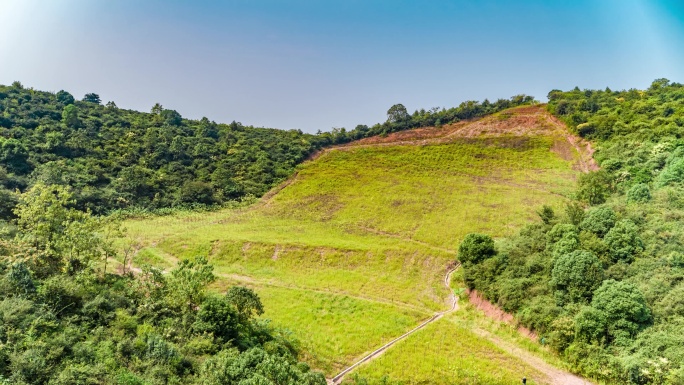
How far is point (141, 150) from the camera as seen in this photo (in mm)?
64688

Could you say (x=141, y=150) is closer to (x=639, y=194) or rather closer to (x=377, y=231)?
(x=377, y=231)

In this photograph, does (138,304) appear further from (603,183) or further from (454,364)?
(603,183)

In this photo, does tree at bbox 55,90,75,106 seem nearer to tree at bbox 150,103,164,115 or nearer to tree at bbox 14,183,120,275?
tree at bbox 150,103,164,115

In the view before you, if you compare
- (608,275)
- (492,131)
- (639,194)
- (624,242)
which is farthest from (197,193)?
(492,131)

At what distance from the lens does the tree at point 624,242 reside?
2445 cm

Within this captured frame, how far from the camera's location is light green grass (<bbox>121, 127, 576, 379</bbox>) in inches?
1145

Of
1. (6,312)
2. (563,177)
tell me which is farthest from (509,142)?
(6,312)

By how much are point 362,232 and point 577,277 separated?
25684 mm

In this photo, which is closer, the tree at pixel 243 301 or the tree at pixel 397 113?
the tree at pixel 243 301

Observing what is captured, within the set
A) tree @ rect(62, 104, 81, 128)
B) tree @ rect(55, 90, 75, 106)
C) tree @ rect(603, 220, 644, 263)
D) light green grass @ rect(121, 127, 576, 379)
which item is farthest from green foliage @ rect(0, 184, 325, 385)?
tree @ rect(55, 90, 75, 106)

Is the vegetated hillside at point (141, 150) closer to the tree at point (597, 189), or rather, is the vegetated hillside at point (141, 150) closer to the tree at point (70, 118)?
the tree at point (70, 118)

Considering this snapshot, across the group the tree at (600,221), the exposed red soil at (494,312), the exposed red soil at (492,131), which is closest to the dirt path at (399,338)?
the exposed red soil at (494,312)

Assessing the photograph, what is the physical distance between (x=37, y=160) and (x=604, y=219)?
66424 millimetres

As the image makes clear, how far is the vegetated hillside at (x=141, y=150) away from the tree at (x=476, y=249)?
122 feet
